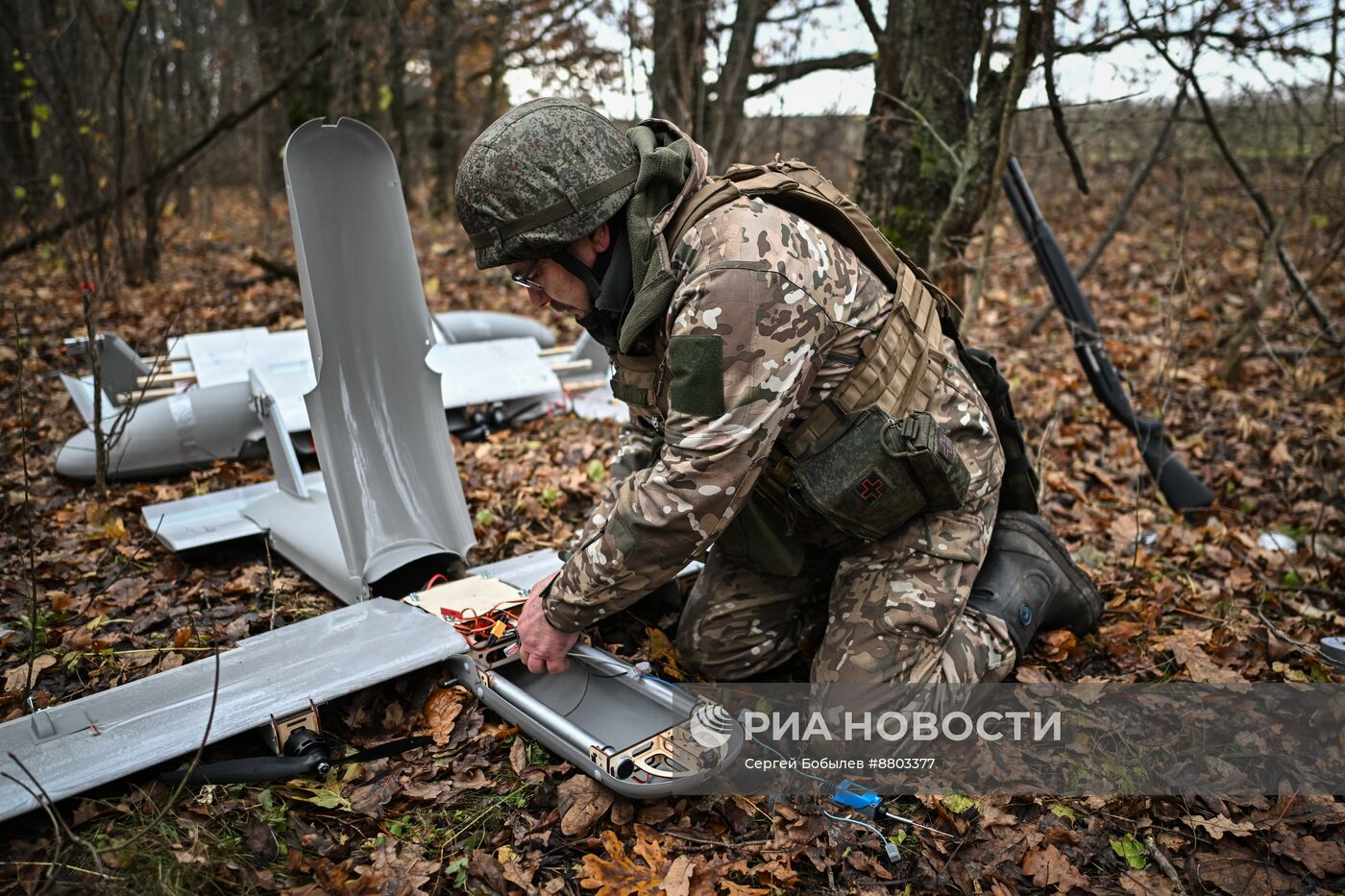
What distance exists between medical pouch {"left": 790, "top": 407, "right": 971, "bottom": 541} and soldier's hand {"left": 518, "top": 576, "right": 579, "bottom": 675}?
2.65 ft

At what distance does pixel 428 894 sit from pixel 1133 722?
2074 millimetres

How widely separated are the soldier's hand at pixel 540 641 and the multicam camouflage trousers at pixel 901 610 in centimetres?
63

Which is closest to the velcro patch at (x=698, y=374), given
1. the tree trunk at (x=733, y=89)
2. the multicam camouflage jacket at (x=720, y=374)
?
the multicam camouflage jacket at (x=720, y=374)

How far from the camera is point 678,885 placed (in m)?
2.14

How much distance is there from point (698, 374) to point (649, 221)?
479mm

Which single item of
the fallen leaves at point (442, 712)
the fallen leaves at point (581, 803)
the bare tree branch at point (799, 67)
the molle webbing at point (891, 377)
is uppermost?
the bare tree branch at point (799, 67)

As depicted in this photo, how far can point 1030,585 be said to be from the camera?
119 inches

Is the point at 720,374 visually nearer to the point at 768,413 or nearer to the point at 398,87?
the point at 768,413

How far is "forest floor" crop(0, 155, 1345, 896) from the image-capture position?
2.17m

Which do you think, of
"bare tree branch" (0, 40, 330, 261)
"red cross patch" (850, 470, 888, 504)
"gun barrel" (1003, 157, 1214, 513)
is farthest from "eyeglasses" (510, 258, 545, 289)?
"bare tree branch" (0, 40, 330, 261)

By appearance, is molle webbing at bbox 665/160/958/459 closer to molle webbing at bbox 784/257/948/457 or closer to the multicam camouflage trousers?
molle webbing at bbox 784/257/948/457

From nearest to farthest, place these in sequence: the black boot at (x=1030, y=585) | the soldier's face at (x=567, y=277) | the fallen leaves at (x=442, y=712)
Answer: the soldier's face at (x=567, y=277) → the fallen leaves at (x=442, y=712) → the black boot at (x=1030, y=585)

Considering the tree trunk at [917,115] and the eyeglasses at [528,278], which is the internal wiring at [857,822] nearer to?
the eyeglasses at [528,278]

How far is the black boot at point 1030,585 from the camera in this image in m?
2.97
